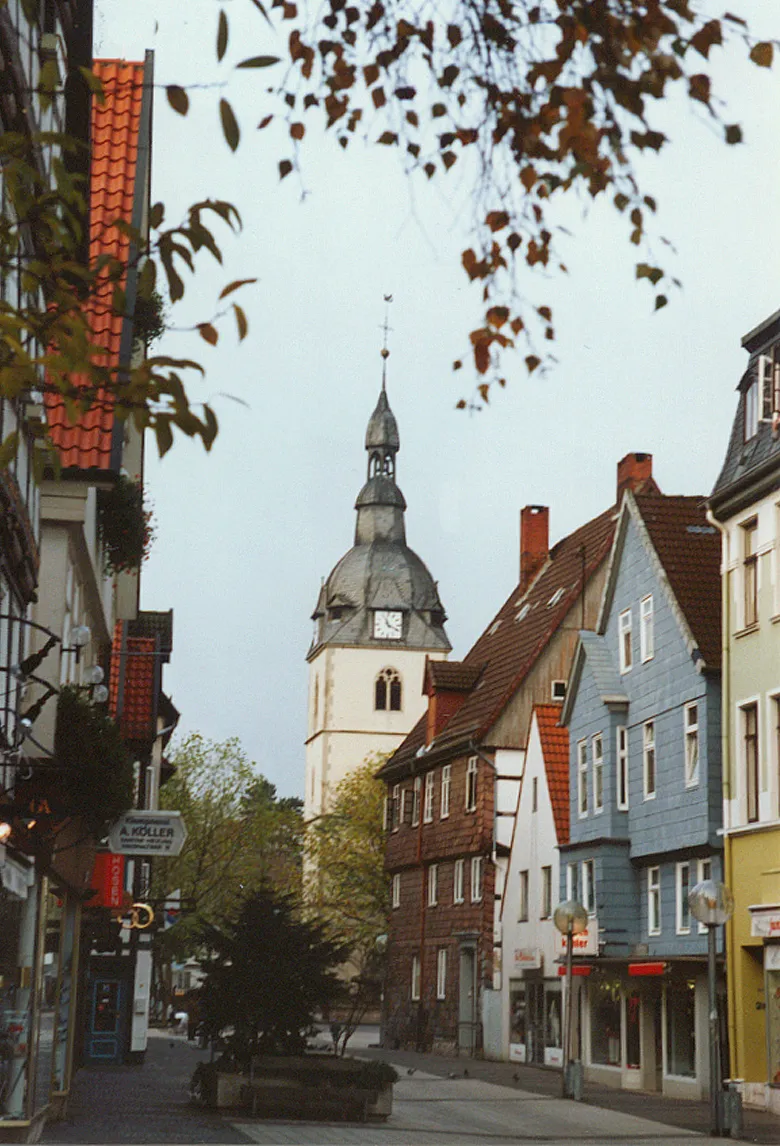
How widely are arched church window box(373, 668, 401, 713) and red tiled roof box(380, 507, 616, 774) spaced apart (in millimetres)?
53621

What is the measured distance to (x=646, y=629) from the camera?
36500mm

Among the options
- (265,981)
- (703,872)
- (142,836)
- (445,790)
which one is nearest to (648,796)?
(703,872)

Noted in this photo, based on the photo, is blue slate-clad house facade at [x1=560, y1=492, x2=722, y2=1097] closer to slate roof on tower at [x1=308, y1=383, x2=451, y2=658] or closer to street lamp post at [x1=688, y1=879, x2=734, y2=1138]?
street lamp post at [x1=688, y1=879, x2=734, y2=1138]

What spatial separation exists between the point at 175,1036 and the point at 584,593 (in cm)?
2834

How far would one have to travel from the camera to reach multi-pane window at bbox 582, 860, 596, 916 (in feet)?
122

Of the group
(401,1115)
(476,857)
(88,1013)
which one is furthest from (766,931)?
(476,857)

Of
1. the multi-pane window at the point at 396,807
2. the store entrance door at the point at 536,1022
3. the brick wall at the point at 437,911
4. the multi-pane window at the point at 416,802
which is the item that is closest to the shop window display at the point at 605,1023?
the store entrance door at the point at 536,1022

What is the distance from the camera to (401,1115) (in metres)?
26.7

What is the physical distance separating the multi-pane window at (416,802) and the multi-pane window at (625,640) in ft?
67.3

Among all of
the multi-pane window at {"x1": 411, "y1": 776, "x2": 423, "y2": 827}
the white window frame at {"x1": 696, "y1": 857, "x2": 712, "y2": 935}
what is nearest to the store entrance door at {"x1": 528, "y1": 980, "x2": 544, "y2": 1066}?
the white window frame at {"x1": 696, "y1": 857, "x2": 712, "y2": 935}

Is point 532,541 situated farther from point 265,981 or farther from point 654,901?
point 265,981

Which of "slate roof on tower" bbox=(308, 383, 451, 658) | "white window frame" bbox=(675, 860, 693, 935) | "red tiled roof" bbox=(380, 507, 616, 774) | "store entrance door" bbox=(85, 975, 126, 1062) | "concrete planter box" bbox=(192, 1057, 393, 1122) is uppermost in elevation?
"slate roof on tower" bbox=(308, 383, 451, 658)

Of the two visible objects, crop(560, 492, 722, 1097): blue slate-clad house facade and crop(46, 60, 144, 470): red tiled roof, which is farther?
crop(560, 492, 722, 1097): blue slate-clad house facade

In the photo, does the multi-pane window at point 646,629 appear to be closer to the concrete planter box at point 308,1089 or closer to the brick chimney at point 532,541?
the concrete planter box at point 308,1089
